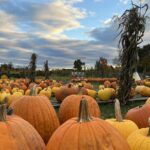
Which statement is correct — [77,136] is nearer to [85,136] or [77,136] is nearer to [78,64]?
[85,136]

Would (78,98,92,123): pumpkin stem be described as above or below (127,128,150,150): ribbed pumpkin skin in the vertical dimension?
above

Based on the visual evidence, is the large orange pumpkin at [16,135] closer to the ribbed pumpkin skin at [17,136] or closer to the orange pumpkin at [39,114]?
the ribbed pumpkin skin at [17,136]

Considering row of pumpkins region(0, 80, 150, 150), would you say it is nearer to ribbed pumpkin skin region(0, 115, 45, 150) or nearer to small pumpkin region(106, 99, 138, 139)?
ribbed pumpkin skin region(0, 115, 45, 150)

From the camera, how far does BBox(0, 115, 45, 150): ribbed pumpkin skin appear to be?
7.50ft

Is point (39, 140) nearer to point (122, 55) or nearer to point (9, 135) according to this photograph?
point (9, 135)

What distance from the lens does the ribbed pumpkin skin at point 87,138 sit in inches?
87.0

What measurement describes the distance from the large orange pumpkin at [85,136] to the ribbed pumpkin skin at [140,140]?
273 millimetres

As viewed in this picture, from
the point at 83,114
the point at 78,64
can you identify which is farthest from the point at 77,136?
the point at 78,64

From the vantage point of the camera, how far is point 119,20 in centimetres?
927

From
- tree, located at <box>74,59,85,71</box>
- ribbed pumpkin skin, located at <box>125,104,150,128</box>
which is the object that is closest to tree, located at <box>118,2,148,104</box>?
ribbed pumpkin skin, located at <box>125,104,150,128</box>

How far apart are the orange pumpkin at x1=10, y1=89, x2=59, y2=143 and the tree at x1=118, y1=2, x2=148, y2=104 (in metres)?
6.20

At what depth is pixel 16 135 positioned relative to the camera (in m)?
2.33

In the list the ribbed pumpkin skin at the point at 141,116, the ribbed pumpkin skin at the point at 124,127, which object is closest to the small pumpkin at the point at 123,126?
the ribbed pumpkin skin at the point at 124,127

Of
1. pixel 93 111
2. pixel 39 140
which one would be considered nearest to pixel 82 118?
pixel 39 140
